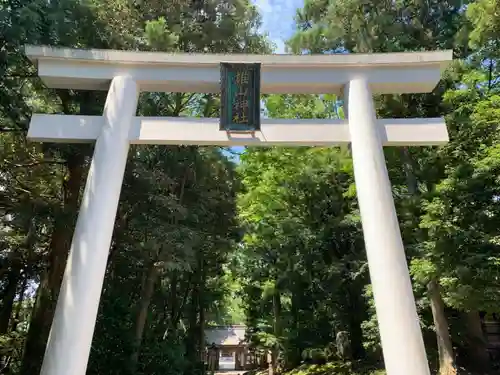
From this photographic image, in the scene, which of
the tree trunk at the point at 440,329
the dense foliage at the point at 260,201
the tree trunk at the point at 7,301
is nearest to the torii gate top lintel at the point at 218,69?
the dense foliage at the point at 260,201

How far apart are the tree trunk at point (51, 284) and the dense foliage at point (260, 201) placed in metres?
0.03

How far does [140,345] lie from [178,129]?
5.83m

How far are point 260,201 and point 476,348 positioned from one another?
735 centimetres

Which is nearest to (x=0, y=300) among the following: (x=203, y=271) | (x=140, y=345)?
(x=140, y=345)

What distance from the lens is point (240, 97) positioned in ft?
17.9

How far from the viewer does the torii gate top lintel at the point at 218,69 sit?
5391 mm

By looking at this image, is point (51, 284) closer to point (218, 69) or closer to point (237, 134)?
point (237, 134)

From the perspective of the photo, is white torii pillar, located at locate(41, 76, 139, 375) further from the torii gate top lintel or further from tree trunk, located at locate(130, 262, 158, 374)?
tree trunk, located at locate(130, 262, 158, 374)

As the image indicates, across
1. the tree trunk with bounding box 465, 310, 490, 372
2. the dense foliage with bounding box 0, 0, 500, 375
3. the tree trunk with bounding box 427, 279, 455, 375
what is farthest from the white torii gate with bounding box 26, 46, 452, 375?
the tree trunk with bounding box 465, 310, 490, 372

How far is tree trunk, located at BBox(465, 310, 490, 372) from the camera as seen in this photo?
10.4 metres

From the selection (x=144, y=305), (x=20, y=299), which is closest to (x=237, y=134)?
(x=144, y=305)

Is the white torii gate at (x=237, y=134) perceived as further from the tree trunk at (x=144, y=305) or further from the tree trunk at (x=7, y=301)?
the tree trunk at (x=7, y=301)

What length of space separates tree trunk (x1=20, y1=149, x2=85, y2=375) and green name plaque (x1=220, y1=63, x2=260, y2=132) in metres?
3.67

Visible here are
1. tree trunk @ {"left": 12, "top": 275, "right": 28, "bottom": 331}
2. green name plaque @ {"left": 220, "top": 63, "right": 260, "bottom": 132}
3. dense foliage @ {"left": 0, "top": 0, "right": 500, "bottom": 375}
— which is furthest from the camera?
tree trunk @ {"left": 12, "top": 275, "right": 28, "bottom": 331}
